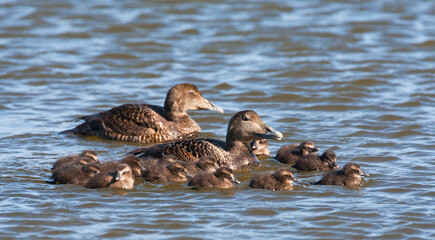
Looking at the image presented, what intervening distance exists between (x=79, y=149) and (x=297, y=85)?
207 inches

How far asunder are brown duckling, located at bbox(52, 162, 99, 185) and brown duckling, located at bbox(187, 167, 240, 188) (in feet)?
3.62

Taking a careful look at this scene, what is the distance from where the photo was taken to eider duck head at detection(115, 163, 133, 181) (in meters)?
8.36

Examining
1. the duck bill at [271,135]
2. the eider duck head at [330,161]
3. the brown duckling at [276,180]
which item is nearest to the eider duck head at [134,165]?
the brown duckling at [276,180]

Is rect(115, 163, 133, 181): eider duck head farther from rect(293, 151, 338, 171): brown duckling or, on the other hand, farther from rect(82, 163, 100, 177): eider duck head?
rect(293, 151, 338, 171): brown duckling

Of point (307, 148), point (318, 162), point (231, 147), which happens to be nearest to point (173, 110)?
point (231, 147)

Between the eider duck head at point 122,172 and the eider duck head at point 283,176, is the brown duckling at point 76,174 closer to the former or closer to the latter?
the eider duck head at point 122,172

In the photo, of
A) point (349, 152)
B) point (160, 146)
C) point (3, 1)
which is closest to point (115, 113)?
point (160, 146)

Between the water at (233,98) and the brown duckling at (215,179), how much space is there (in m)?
0.11

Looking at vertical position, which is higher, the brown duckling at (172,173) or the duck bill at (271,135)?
the duck bill at (271,135)

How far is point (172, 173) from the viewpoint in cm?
883

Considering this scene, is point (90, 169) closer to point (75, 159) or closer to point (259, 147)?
point (75, 159)

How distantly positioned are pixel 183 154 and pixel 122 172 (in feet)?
4.13

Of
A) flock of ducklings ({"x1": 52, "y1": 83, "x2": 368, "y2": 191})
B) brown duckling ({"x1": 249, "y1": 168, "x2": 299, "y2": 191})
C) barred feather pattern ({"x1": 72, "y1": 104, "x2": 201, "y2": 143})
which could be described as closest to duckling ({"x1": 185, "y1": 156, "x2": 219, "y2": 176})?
flock of ducklings ({"x1": 52, "y1": 83, "x2": 368, "y2": 191})

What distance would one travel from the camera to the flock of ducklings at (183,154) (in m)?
8.62
